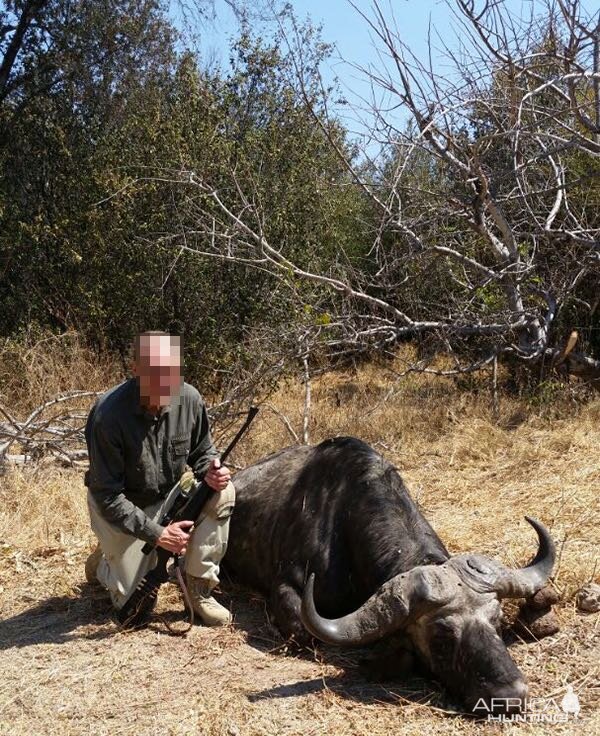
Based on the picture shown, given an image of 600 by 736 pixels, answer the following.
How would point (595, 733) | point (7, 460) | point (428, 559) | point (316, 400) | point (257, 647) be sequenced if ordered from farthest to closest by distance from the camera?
1. point (316, 400)
2. point (7, 460)
3. point (257, 647)
4. point (428, 559)
5. point (595, 733)

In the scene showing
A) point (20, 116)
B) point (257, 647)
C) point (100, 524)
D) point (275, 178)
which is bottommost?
point (257, 647)

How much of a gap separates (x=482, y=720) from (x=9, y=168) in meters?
10.3

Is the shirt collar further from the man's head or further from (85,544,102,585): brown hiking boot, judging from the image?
(85,544,102,585): brown hiking boot

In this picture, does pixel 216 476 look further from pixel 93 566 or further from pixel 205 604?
pixel 93 566

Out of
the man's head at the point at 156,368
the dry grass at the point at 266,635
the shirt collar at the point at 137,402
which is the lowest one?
the dry grass at the point at 266,635

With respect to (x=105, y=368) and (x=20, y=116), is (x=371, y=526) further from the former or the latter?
(x=20, y=116)

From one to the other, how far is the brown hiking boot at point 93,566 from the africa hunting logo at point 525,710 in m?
2.65

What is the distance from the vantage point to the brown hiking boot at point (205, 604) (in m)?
4.89

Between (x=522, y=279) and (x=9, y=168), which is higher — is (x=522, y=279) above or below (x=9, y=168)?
below

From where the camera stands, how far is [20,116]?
11.8 meters

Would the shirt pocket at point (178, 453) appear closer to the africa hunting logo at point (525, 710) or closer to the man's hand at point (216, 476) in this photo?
the man's hand at point (216, 476)

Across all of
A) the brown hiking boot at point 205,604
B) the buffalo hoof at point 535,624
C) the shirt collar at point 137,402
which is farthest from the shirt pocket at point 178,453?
the buffalo hoof at point 535,624

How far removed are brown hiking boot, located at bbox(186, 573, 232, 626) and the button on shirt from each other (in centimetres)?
50

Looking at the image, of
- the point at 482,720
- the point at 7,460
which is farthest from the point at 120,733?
the point at 7,460
